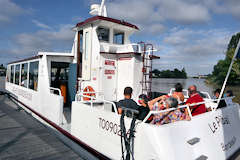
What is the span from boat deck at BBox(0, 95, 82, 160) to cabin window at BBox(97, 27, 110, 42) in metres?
3.55

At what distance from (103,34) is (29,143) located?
164 inches

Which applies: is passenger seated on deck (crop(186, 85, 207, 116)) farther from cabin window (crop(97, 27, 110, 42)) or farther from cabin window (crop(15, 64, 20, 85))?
cabin window (crop(15, 64, 20, 85))

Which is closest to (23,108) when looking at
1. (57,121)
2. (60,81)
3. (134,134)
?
(60,81)

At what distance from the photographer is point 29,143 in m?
4.59

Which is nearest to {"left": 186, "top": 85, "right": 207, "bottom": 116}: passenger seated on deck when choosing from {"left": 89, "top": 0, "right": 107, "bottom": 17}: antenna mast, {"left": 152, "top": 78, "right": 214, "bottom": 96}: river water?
{"left": 89, "top": 0, "right": 107, "bottom": 17}: antenna mast

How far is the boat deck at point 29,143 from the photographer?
3.98 metres

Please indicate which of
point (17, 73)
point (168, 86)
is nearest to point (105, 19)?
point (17, 73)

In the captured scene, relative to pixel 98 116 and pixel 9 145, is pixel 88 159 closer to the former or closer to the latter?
pixel 98 116

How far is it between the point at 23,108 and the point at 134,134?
7.82 m

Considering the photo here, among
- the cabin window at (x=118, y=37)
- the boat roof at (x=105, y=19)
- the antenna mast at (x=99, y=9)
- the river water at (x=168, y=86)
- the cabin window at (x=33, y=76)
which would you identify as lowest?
the river water at (x=168, y=86)

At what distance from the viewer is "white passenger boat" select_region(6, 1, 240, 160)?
2.65 m

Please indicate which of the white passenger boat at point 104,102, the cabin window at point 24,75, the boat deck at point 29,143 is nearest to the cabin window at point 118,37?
the white passenger boat at point 104,102

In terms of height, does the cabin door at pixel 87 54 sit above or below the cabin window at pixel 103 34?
below

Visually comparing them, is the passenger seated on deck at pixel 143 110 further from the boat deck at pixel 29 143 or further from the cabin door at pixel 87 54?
the cabin door at pixel 87 54
